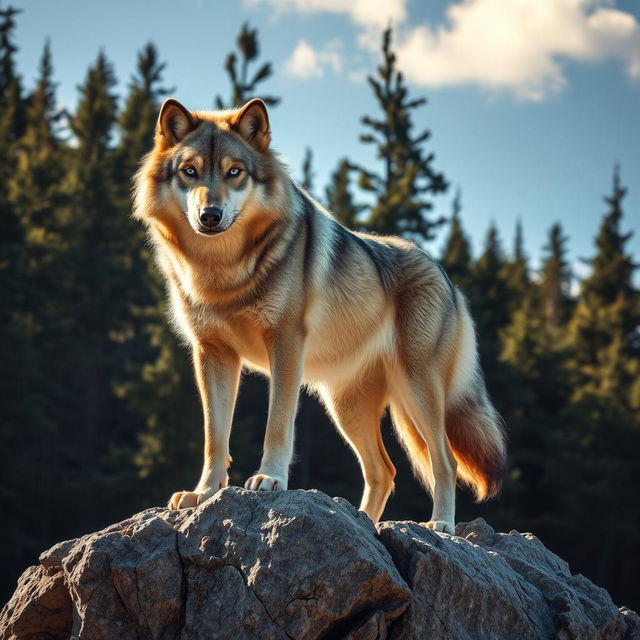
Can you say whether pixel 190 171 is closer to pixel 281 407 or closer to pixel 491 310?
pixel 281 407

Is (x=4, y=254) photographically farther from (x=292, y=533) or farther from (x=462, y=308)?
(x=292, y=533)

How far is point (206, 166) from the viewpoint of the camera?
245 inches

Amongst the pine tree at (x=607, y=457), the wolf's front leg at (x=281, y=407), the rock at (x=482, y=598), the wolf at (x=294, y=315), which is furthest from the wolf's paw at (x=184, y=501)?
the pine tree at (x=607, y=457)

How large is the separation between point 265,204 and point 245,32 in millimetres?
25990

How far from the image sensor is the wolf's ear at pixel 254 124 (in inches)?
257

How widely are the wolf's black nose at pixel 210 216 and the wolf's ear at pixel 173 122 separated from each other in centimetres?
97

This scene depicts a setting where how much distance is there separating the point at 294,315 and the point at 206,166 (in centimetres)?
127

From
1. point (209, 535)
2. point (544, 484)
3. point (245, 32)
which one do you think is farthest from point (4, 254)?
point (209, 535)

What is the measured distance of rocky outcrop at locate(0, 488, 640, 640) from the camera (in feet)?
16.6

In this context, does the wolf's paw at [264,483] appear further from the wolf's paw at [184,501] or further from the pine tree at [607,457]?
the pine tree at [607,457]

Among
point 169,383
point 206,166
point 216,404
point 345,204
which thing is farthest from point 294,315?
point 345,204

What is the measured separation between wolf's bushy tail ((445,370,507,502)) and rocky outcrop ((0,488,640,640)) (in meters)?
1.66

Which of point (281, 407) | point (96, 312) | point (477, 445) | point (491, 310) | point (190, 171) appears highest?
point (491, 310)

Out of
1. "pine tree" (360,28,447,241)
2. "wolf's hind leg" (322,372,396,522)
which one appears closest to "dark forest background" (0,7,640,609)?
"pine tree" (360,28,447,241)
